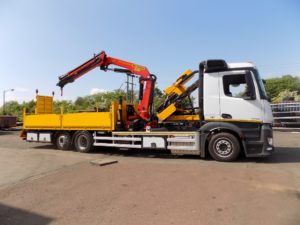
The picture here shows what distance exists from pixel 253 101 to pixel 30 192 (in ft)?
21.5

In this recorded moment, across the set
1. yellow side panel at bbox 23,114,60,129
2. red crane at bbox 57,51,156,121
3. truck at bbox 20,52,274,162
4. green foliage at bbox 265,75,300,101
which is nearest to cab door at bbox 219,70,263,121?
truck at bbox 20,52,274,162

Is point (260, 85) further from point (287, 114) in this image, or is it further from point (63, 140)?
point (287, 114)

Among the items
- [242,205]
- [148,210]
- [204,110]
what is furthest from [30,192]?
[204,110]

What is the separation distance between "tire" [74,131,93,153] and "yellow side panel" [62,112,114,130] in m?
0.25

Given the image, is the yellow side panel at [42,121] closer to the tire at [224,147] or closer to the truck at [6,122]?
the tire at [224,147]

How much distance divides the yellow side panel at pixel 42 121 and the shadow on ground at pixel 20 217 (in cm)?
720

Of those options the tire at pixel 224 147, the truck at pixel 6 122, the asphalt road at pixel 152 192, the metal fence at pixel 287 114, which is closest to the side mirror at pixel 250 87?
the tire at pixel 224 147

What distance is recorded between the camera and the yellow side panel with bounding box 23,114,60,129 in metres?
11.5

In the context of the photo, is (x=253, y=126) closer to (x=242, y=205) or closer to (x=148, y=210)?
(x=242, y=205)

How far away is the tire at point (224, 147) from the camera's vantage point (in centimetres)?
814

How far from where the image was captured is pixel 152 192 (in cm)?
529

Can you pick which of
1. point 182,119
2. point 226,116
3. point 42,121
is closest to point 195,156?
point 182,119

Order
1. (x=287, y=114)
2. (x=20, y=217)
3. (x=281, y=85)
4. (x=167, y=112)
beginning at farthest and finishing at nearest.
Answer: (x=281, y=85), (x=287, y=114), (x=167, y=112), (x=20, y=217)

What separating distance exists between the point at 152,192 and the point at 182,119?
15.4 ft
